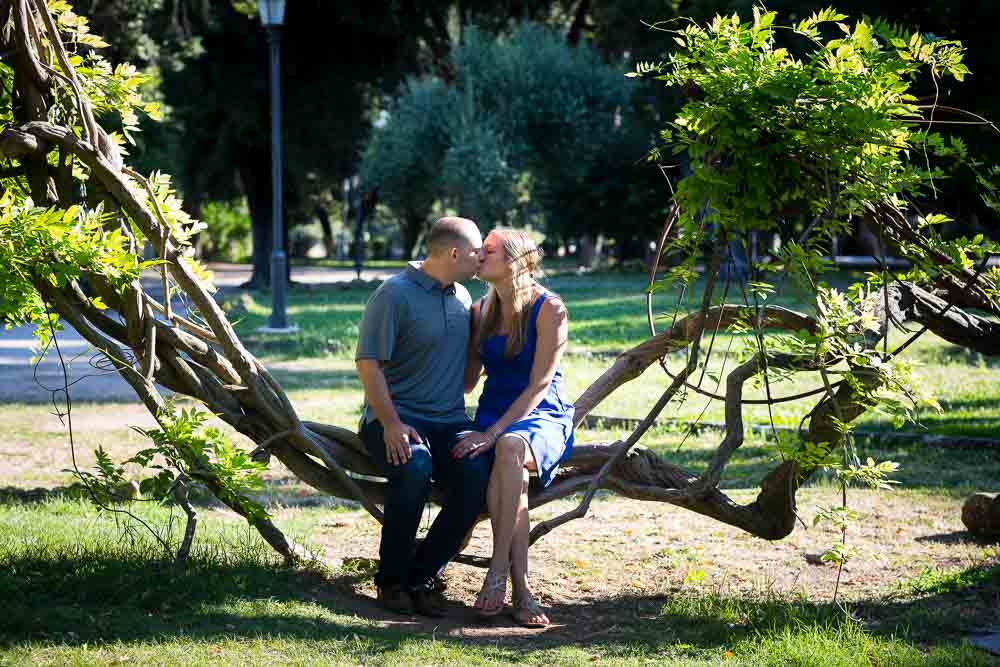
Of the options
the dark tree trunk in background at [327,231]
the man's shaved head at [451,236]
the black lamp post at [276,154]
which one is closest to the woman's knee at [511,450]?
the man's shaved head at [451,236]

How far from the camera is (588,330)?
1756 cm

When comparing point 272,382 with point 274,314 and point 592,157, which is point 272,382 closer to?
point 274,314

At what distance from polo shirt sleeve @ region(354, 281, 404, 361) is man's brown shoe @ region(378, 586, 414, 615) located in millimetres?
988

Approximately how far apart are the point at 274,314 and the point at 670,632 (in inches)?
553

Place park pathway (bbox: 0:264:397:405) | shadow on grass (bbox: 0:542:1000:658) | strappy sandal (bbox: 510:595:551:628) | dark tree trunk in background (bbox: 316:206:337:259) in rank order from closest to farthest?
shadow on grass (bbox: 0:542:1000:658)
strappy sandal (bbox: 510:595:551:628)
park pathway (bbox: 0:264:397:405)
dark tree trunk in background (bbox: 316:206:337:259)

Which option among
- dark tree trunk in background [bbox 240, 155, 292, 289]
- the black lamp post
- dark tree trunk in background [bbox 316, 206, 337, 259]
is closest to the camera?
the black lamp post

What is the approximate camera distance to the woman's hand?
4.86m

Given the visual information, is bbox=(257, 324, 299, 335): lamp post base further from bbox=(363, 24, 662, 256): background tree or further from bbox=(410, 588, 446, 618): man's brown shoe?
bbox=(363, 24, 662, 256): background tree

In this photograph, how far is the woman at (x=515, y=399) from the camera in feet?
15.9

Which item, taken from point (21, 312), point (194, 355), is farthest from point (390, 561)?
point (21, 312)

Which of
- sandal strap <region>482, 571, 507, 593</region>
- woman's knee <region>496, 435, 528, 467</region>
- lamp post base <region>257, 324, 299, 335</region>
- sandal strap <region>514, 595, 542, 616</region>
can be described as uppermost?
woman's knee <region>496, 435, 528, 467</region>

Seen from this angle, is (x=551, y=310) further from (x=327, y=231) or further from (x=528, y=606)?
(x=327, y=231)

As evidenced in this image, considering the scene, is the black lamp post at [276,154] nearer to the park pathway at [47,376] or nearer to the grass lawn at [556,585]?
the park pathway at [47,376]

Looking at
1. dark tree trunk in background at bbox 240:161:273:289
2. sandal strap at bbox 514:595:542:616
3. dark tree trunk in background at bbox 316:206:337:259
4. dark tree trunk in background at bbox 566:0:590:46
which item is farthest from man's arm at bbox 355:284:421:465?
dark tree trunk in background at bbox 316:206:337:259
